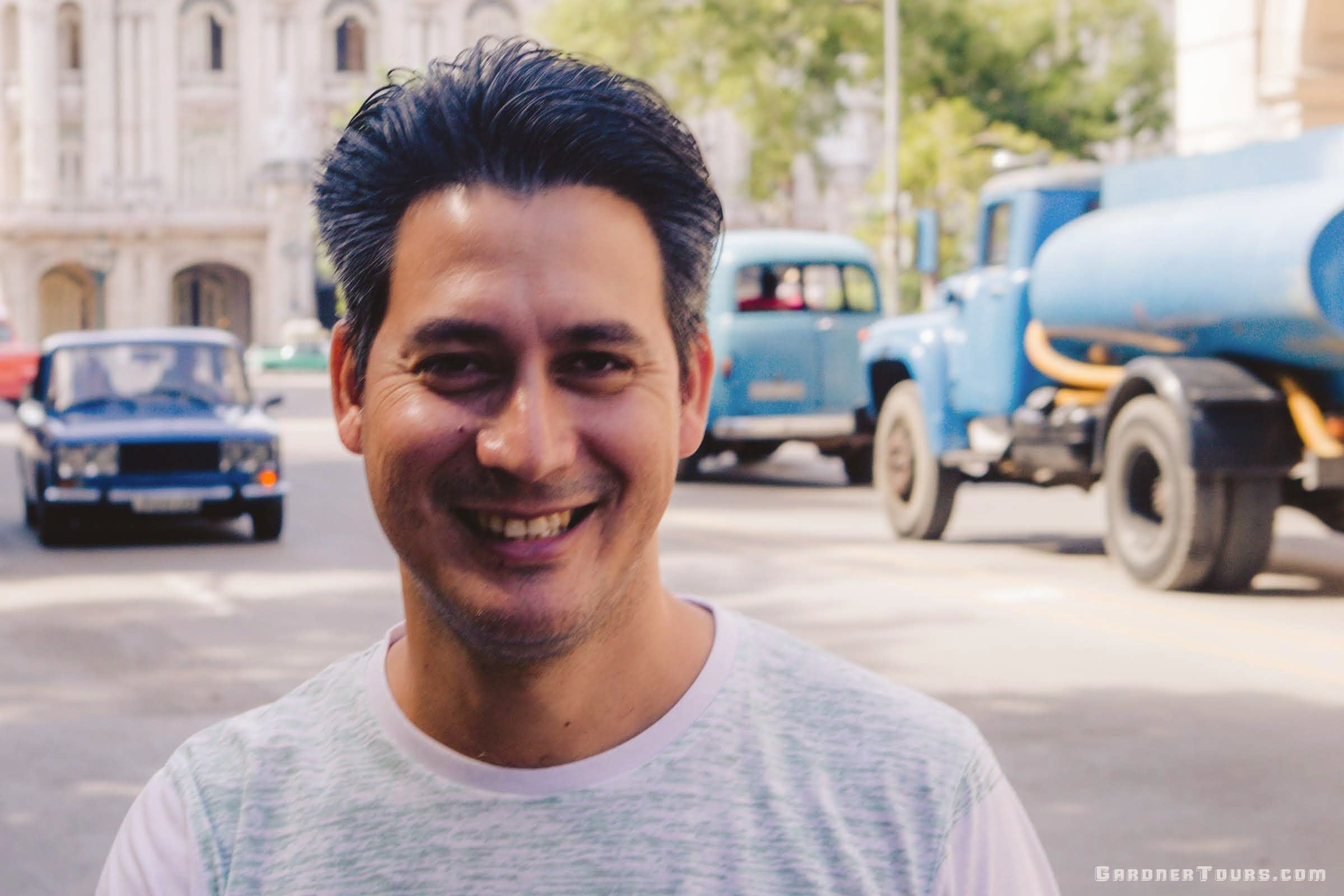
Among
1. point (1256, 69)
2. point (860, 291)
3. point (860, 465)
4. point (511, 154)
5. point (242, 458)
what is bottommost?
point (860, 465)

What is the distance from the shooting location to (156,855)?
6.05 ft

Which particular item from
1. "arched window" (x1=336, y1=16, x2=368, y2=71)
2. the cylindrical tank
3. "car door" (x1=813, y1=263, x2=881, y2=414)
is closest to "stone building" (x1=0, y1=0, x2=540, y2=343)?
"arched window" (x1=336, y1=16, x2=368, y2=71)

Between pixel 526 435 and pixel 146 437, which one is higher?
pixel 526 435

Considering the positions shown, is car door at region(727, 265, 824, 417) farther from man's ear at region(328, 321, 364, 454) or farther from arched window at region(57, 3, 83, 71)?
arched window at region(57, 3, 83, 71)

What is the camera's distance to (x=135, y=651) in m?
9.34

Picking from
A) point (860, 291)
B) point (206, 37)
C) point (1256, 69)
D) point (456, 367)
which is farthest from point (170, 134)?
point (456, 367)

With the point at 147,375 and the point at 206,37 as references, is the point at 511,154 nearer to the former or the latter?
the point at 147,375

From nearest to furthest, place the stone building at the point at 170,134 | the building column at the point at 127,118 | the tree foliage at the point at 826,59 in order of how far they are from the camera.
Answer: the tree foliage at the point at 826,59 → the stone building at the point at 170,134 → the building column at the point at 127,118

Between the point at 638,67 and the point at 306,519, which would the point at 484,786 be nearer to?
the point at 306,519

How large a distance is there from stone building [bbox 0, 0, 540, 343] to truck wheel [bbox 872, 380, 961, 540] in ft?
182

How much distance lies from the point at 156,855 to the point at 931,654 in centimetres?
729

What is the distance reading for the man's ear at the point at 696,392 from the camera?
2.10m

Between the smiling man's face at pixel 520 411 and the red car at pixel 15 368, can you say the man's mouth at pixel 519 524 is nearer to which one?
the smiling man's face at pixel 520 411

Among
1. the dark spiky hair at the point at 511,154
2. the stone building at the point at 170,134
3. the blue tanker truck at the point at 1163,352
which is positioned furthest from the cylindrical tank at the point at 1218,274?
the stone building at the point at 170,134
